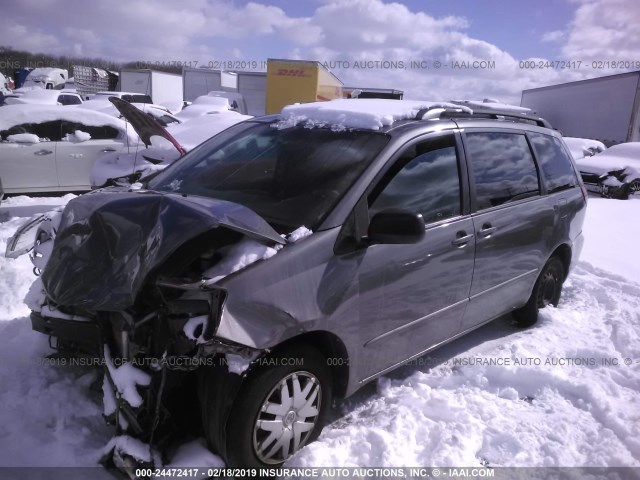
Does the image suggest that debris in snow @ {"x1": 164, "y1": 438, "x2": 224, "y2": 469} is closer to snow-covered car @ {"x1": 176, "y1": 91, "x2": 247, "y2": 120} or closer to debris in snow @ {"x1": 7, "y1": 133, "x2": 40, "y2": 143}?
debris in snow @ {"x1": 7, "y1": 133, "x2": 40, "y2": 143}

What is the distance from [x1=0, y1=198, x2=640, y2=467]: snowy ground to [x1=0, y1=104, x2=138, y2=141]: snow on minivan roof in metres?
4.44

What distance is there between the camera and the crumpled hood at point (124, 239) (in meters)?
2.13

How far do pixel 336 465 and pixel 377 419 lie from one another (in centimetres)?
50

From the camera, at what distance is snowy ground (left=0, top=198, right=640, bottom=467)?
2.52 m

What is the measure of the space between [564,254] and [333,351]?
3041 millimetres

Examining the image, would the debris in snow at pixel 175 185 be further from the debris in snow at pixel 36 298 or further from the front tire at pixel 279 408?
the front tire at pixel 279 408

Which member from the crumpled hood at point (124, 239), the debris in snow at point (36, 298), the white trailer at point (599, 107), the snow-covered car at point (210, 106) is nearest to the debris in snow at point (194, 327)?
the crumpled hood at point (124, 239)

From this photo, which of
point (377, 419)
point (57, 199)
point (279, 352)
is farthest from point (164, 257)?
point (57, 199)

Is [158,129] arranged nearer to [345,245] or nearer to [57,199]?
[345,245]

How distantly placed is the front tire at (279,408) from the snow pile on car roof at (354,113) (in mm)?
→ 1478

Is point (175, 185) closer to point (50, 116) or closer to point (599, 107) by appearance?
point (50, 116)

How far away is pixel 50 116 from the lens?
25.9ft

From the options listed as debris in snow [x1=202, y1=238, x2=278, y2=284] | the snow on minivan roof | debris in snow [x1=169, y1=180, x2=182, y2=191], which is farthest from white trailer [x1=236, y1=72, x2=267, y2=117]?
debris in snow [x1=202, y1=238, x2=278, y2=284]

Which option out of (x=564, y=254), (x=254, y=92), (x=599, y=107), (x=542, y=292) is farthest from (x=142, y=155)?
(x=254, y=92)
